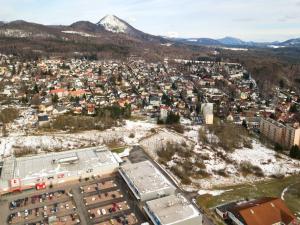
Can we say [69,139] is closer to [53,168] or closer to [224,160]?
[53,168]

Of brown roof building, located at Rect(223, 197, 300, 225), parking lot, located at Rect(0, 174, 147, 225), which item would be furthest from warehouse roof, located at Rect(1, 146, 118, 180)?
brown roof building, located at Rect(223, 197, 300, 225)

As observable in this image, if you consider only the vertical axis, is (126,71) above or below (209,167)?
above

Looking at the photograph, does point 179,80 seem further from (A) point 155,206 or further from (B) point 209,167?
(A) point 155,206

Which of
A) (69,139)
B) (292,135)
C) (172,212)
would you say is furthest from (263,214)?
(69,139)

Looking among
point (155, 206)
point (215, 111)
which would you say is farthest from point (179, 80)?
point (155, 206)

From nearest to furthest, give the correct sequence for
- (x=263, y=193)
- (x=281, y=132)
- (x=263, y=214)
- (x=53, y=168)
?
(x=263, y=214)
(x=263, y=193)
(x=53, y=168)
(x=281, y=132)

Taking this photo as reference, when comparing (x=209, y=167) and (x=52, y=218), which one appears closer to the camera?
(x=52, y=218)

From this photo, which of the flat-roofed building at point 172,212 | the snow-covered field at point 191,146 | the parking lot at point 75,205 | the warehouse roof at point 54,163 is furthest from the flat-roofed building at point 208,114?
the flat-roofed building at point 172,212
